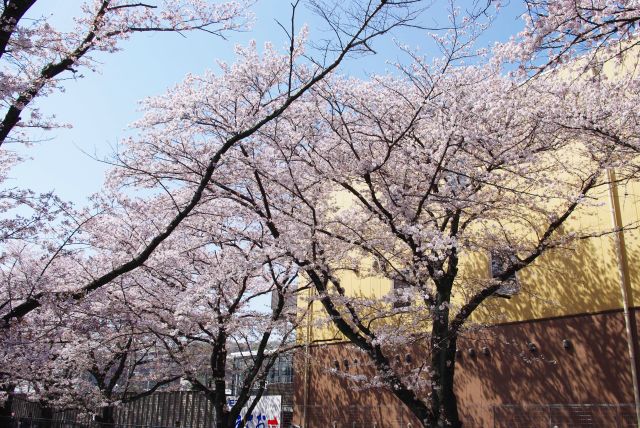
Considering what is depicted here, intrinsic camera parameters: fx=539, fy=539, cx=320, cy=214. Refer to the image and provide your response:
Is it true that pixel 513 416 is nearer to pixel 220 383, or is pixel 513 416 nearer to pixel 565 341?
pixel 565 341

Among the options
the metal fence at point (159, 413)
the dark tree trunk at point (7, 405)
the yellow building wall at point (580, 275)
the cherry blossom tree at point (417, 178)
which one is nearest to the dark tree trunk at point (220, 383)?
the yellow building wall at point (580, 275)

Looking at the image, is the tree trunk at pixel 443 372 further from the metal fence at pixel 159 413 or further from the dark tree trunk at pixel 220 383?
the metal fence at pixel 159 413

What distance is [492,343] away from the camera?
13.1 meters

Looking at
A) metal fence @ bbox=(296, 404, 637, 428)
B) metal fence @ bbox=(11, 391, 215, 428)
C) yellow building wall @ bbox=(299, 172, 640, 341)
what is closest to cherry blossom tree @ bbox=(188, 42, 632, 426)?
yellow building wall @ bbox=(299, 172, 640, 341)

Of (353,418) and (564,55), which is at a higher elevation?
(564,55)

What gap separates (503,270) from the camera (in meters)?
12.4

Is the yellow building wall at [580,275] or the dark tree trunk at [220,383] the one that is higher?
the yellow building wall at [580,275]

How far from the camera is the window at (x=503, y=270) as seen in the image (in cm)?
1114

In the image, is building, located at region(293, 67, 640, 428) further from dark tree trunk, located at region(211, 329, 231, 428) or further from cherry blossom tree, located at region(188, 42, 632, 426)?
dark tree trunk, located at region(211, 329, 231, 428)

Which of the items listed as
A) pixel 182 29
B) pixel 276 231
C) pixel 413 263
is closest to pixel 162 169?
pixel 276 231

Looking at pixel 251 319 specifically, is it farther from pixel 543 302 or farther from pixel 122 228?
pixel 543 302

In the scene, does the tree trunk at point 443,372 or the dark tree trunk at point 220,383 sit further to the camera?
the dark tree trunk at point 220,383

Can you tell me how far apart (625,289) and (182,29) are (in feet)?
31.7

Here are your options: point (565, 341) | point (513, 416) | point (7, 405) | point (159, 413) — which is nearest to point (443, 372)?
point (513, 416)
